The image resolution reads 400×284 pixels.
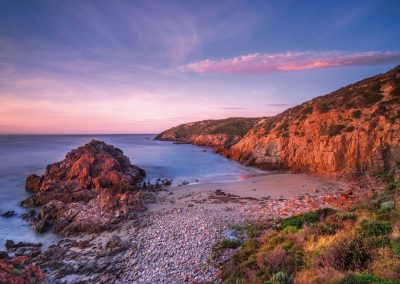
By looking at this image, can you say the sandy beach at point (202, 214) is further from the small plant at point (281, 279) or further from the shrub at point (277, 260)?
the small plant at point (281, 279)

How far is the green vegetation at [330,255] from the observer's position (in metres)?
5.45

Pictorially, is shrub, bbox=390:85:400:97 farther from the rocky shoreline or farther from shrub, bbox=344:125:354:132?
the rocky shoreline

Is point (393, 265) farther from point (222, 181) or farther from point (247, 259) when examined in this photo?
point (222, 181)

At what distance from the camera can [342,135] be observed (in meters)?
27.2

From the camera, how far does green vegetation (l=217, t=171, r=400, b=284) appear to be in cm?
545

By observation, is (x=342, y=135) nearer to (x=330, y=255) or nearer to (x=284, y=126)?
(x=284, y=126)

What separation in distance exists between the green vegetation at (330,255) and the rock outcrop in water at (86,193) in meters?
9.06

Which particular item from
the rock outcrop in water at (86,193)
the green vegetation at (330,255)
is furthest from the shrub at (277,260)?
the rock outcrop in water at (86,193)

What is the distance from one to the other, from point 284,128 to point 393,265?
32.2 meters

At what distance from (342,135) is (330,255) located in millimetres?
24588

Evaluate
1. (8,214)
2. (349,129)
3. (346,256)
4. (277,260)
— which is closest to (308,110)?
(349,129)

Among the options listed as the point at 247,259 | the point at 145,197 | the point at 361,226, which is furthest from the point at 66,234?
the point at 361,226

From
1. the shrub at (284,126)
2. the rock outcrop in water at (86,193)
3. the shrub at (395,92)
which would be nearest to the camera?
the rock outcrop in water at (86,193)

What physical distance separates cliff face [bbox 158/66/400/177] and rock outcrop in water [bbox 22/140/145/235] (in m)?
18.6
